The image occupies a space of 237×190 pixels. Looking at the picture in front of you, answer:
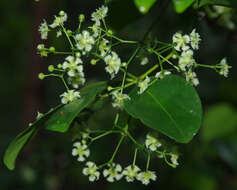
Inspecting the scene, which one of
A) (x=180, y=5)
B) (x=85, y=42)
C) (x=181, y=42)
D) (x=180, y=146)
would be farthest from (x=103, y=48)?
(x=180, y=146)

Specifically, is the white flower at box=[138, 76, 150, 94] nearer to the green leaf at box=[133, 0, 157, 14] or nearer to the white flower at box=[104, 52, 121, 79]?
the white flower at box=[104, 52, 121, 79]

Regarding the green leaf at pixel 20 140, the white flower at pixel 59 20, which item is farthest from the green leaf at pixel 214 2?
the green leaf at pixel 20 140

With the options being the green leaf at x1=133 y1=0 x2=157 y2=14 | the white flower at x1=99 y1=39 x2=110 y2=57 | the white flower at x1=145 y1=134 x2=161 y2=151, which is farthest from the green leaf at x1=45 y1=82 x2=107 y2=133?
the green leaf at x1=133 y1=0 x2=157 y2=14

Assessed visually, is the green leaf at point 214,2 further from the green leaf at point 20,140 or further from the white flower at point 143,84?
the green leaf at point 20,140

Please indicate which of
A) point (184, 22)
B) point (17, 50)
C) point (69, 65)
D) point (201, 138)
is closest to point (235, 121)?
point (201, 138)

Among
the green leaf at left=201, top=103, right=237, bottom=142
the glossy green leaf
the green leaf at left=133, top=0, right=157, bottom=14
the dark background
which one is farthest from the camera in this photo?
the green leaf at left=201, top=103, right=237, bottom=142

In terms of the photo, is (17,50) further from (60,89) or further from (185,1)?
(185,1)
